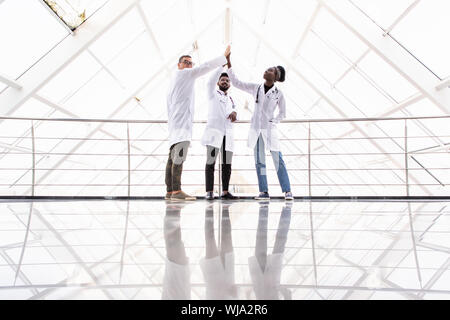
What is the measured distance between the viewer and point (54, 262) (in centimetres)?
52

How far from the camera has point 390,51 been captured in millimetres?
3492

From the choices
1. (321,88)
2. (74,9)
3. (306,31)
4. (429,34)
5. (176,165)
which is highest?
(306,31)

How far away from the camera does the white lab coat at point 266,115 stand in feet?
6.83

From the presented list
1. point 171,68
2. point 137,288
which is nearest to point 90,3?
point 171,68

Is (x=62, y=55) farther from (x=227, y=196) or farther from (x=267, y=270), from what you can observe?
(x=267, y=270)

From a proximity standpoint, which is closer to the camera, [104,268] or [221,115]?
[104,268]

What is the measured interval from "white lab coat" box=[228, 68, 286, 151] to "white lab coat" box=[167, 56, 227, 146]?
1.11 ft

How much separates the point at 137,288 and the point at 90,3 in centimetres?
390

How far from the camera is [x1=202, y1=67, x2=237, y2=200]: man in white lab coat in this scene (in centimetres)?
201

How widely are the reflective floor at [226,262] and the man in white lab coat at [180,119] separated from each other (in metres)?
1.00

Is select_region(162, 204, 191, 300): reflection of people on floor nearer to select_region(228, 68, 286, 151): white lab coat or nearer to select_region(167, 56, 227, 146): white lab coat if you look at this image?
select_region(167, 56, 227, 146): white lab coat

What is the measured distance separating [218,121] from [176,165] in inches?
16.2

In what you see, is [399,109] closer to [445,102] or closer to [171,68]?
[445,102]

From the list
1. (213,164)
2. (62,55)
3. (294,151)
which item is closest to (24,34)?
(62,55)
